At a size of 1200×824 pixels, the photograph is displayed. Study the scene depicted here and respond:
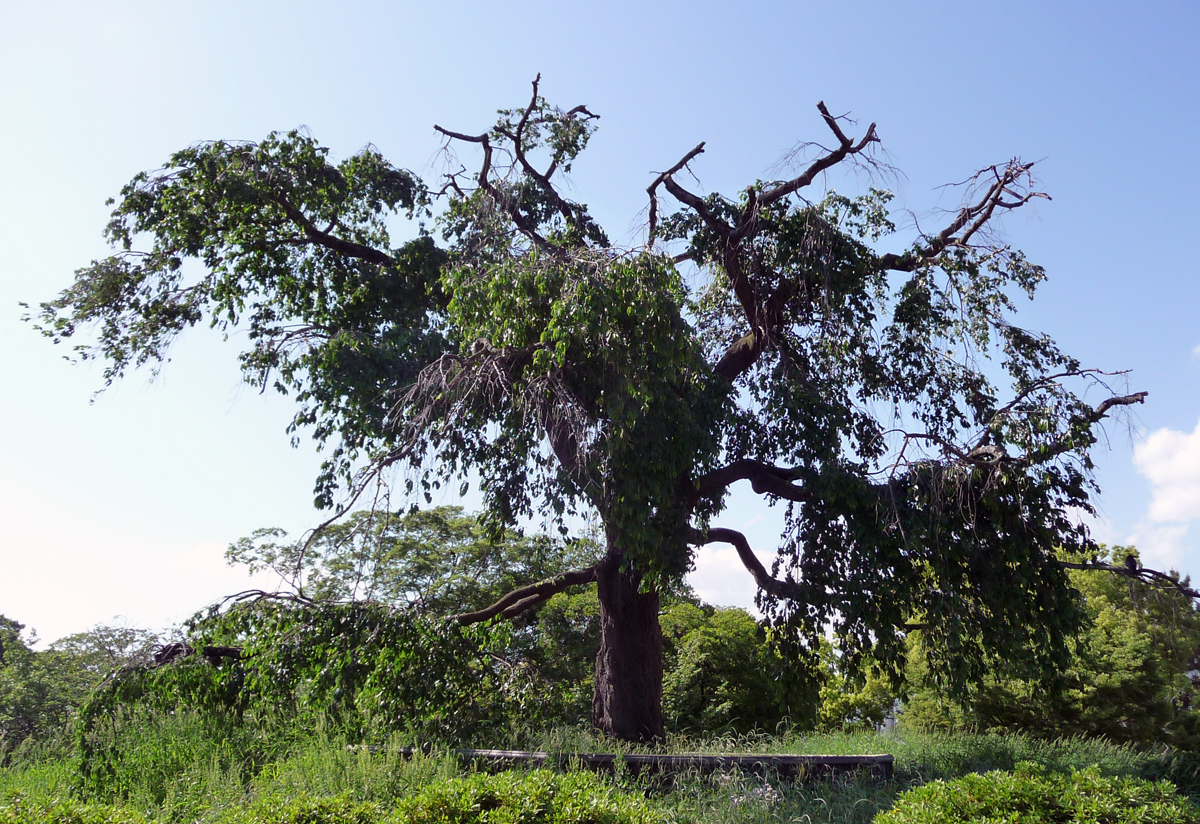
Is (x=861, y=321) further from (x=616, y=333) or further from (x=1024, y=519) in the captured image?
(x=616, y=333)

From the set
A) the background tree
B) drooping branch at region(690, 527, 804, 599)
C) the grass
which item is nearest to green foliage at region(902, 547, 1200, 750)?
the grass

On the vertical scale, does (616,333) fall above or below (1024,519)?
above

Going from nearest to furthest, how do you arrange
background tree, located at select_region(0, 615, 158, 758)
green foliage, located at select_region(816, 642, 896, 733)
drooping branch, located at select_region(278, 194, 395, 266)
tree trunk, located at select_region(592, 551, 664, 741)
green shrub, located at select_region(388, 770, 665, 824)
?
green shrub, located at select_region(388, 770, 665, 824) → tree trunk, located at select_region(592, 551, 664, 741) → drooping branch, located at select_region(278, 194, 395, 266) → background tree, located at select_region(0, 615, 158, 758) → green foliage, located at select_region(816, 642, 896, 733)

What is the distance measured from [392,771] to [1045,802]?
5.17 metres

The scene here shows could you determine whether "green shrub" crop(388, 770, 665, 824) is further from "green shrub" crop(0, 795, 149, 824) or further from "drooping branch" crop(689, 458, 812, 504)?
"drooping branch" crop(689, 458, 812, 504)

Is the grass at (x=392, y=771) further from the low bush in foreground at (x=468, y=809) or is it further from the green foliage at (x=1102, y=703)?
the green foliage at (x=1102, y=703)

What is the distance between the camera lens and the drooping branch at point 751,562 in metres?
8.77

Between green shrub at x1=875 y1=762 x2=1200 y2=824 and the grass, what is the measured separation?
143 centimetres

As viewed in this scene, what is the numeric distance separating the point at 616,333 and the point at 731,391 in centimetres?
241

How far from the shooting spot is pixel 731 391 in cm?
957

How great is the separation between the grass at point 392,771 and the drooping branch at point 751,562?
6.03 feet

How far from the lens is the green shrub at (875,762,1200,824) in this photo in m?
4.50

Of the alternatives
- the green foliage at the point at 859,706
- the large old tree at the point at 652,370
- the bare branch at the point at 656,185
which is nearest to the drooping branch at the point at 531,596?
the large old tree at the point at 652,370

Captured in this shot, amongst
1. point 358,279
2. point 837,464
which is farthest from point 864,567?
point 358,279
